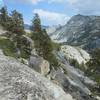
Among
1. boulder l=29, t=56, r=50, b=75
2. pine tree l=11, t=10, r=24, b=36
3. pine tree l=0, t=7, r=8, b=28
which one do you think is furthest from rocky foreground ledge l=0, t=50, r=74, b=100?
pine tree l=0, t=7, r=8, b=28

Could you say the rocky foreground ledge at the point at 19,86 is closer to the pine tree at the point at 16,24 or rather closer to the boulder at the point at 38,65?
the boulder at the point at 38,65

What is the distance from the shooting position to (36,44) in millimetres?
113312

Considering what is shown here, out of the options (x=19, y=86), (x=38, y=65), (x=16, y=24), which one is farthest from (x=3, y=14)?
(x=19, y=86)

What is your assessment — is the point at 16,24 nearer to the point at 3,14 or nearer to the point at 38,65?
the point at 3,14

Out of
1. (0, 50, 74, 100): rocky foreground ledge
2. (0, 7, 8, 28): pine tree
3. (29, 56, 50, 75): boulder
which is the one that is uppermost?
(0, 7, 8, 28): pine tree

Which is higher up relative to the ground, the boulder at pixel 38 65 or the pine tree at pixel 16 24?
the pine tree at pixel 16 24

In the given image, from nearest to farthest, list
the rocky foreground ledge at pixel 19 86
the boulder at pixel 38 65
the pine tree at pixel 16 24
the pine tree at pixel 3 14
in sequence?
the rocky foreground ledge at pixel 19 86 < the boulder at pixel 38 65 < the pine tree at pixel 16 24 < the pine tree at pixel 3 14

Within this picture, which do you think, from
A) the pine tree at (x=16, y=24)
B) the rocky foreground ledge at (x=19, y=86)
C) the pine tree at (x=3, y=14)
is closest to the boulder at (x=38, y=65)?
the rocky foreground ledge at (x=19, y=86)

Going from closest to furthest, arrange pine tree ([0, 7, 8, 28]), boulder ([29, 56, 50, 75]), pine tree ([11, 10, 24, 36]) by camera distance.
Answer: boulder ([29, 56, 50, 75]) → pine tree ([11, 10, 24, 36]) → pine tree ([0, 7, 8, 28])

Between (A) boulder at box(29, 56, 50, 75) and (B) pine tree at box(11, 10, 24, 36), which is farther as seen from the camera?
(B) pine tree at box(11, 10, 24, 36)

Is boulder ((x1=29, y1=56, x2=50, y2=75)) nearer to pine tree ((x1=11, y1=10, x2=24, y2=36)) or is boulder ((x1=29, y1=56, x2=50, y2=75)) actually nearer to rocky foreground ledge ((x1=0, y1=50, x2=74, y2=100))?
rocky foreground ledge ((x1=0, y1=50, x2=74, y2=100))

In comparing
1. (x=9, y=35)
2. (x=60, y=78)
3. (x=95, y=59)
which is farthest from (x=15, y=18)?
(x=60, y=78)

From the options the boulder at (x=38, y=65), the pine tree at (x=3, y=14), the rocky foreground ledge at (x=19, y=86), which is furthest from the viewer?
the pine tree at (x=3, y=14)

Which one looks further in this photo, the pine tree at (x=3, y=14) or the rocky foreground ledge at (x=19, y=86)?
the pine tree at (x=3, y=14)
